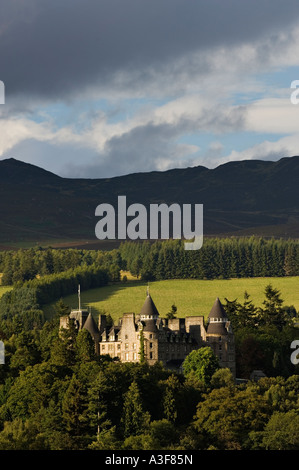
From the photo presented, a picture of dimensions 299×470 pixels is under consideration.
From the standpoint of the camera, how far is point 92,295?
199125mm

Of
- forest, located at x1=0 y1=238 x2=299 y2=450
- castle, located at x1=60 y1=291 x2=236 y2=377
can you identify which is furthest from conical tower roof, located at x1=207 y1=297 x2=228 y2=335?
forest, located at x1=0 y1=238 x2=299 y2=450

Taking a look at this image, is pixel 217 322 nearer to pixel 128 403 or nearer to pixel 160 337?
pixel 160 337

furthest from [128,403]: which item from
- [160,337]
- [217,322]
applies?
[217,322]

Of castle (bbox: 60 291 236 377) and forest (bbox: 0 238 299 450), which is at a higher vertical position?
castle (bbox: 60 291 236 377)

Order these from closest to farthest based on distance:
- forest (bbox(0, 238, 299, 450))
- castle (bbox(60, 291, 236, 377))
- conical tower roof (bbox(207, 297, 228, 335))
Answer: forest (bbox(0, 238, 299, 450)) < castle (bbox(60, 291, 236, 377)) < conical tower roof (bbox(207, 297, 228, 335))

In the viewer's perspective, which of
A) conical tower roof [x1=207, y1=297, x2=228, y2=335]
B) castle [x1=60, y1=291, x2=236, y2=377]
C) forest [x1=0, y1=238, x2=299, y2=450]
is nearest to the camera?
forest [x1=0, y1=238, x2=299, y2=450]

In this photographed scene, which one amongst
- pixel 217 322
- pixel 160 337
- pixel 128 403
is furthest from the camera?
pixel 217 322

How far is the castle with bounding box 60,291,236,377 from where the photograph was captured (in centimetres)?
11894

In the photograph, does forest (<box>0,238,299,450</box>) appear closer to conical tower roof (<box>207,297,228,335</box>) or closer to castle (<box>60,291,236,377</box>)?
castle (<box>60,291,236,377</box>)

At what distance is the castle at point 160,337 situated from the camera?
11894cm

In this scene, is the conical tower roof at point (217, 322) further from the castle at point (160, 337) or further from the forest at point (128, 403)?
the forest at point (128, 403)

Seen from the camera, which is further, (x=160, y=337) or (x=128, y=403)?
(x=160, y=337)

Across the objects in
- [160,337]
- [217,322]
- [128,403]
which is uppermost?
[217,322]

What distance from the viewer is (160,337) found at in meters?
119
